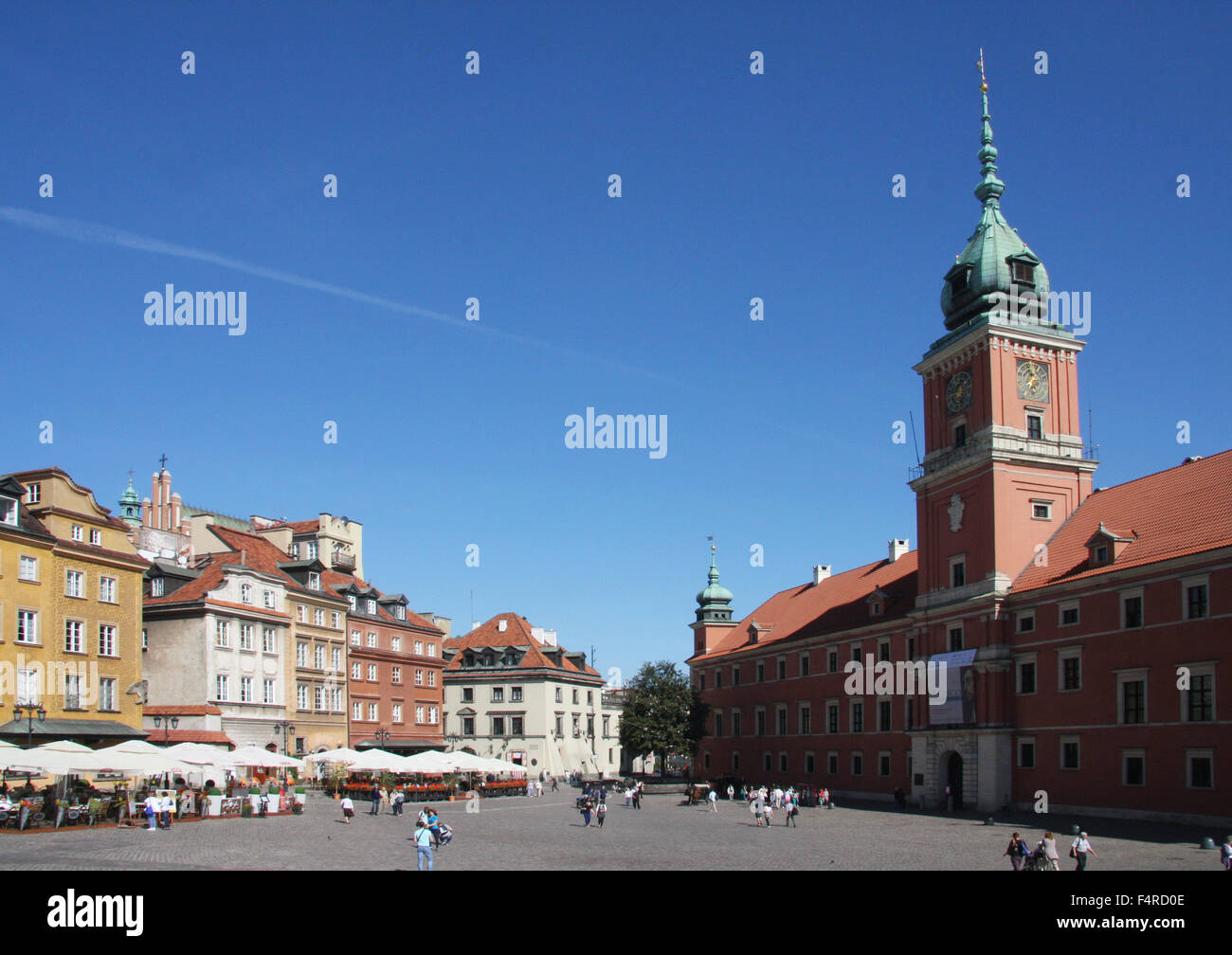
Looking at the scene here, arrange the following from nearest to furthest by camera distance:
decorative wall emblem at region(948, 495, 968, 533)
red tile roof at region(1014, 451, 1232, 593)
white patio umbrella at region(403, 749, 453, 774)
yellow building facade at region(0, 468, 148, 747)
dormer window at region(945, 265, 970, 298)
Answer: red tile roof at region(1014, 451, 1232, 593) → yellow building facade at region(0, 468, 148, 747) → white patio umbrella at region(403, 749, 453, 774) → decorative wall emblem at region(948, 495, 968, 533) → dormer window at region(945, 265, 970, 298)

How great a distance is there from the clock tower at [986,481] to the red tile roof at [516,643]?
40.7 metres

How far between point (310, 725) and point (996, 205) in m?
47.9

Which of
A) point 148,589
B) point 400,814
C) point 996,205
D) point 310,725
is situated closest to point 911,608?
point 996,205

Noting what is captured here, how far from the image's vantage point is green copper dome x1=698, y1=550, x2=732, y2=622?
97.3 m

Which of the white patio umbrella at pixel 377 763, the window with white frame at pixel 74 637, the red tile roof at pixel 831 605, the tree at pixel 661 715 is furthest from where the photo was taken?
the tree at pixel 661 715

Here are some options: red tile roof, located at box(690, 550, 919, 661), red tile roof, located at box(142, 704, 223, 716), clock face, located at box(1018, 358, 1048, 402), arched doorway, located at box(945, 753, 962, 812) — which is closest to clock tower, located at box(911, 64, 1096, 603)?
clock face, located at box(1018, 358, 1048, 402)

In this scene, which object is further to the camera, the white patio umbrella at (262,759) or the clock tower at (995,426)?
the clock tower at (995,426)

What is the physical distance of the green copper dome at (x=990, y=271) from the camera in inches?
2328

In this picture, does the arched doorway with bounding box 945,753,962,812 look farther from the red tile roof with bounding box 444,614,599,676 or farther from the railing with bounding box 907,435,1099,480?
the red tile roof with bounding box 444,614,599,676

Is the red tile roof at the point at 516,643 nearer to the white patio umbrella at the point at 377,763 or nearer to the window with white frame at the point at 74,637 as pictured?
the white patio umbrella at the point at 377,763

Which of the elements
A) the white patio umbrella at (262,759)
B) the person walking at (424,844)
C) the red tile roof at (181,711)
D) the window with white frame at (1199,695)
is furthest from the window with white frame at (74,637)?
the window with white frame at (1199,695)

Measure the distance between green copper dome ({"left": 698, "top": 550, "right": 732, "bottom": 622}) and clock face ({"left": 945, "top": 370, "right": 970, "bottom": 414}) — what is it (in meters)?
40.0

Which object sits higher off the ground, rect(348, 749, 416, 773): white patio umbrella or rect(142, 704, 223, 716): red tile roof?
rect(142, 704, 223, 716): red tile roof
